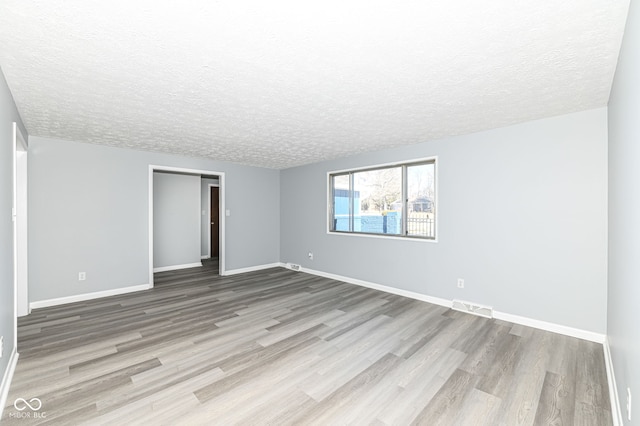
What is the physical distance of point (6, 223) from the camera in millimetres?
2154

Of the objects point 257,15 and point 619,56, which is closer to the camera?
point 257,15

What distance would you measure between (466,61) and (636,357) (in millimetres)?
1892

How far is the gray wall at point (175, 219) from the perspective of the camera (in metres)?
6.20

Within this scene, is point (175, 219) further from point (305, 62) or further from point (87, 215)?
point (305, 62)

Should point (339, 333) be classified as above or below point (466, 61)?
below

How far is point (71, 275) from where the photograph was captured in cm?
411

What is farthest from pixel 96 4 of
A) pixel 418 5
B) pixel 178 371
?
pixel 178 371

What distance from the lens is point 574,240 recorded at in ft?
9.62

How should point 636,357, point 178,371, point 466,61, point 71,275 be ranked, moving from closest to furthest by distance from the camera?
point 636,357, point 466,61, point 178,371, point 71,275

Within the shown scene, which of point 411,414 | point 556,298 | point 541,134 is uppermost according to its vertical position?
point 541,134

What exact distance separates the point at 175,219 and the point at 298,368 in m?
5.29

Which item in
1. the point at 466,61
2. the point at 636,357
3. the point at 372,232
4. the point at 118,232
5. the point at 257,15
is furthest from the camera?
the point at 372,232

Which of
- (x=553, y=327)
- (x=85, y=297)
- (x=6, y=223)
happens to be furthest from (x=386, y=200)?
(x=85, y=297)

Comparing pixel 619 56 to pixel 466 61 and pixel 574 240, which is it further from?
pixel 574 240
